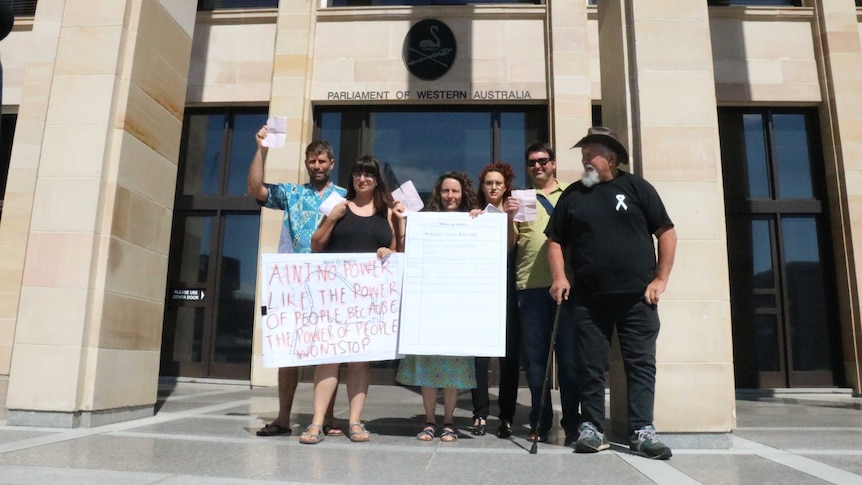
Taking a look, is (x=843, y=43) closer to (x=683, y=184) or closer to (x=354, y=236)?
(x=683, y=184)

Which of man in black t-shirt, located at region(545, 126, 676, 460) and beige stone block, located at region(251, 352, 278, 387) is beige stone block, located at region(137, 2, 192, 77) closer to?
man in black t-shirt, located at region(545, 126, 676, 460)

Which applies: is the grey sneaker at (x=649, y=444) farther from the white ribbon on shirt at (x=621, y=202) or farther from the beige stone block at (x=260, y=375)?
the beige stone block at (x=260, y=375)

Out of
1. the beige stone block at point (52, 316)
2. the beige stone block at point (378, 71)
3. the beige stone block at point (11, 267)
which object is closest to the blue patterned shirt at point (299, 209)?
the beige stone block at point (52, 316)

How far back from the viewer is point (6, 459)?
3207 mm

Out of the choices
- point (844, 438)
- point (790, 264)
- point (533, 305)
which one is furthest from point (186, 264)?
point (790, 264)

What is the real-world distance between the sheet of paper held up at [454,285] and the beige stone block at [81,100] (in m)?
2.86

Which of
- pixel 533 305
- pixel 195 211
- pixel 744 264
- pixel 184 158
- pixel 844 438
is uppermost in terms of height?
pixel 184 158

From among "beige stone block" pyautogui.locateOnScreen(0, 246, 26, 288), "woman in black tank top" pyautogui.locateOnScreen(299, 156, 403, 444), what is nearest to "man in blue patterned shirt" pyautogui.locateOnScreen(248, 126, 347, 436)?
"woman in black tank top" pyautogui.locateOnScreen(299, 156, 403, 444)

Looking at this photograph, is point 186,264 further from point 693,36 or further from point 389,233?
point 693,36

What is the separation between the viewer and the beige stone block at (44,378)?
4.51m

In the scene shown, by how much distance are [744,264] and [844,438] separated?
5.63 meters

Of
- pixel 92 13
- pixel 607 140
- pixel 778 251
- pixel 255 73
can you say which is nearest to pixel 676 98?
pixel 607 140

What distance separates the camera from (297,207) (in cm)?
441

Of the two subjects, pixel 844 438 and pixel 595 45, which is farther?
pixel 595 45
